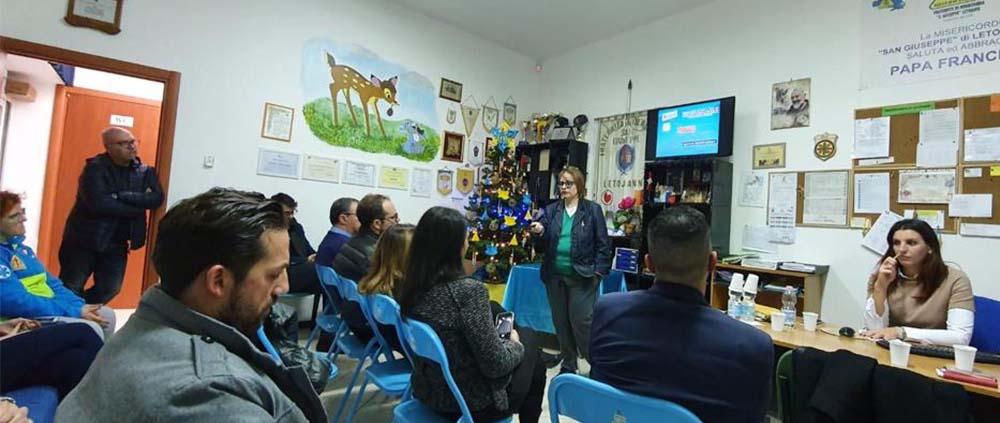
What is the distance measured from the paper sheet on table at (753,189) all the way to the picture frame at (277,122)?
4.08 metres

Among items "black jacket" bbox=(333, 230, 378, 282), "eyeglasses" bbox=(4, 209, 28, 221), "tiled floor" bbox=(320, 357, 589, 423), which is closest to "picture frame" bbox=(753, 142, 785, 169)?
"tiled floor" bbox=(320, 357, 589, 423)

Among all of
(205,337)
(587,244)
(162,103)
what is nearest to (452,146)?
(587,244)

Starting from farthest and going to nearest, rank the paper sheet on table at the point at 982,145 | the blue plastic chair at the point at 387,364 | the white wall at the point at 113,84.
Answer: the white wall at the point at 113,84
the paper sheet on table at the point at 982,145
the blue plastic chair at the point at 387,364

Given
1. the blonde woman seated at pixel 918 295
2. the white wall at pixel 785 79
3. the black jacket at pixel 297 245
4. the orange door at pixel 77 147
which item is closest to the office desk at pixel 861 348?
the blonde woman seated at pixel 918 295

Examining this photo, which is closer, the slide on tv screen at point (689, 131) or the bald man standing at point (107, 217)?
the bald man standing at point (107, 217)

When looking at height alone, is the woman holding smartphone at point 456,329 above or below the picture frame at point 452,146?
below

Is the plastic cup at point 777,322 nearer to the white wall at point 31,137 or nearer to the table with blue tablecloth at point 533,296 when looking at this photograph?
the table with blue tablecloth at point 533,296

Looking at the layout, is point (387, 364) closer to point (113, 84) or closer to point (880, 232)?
point (880, 232)

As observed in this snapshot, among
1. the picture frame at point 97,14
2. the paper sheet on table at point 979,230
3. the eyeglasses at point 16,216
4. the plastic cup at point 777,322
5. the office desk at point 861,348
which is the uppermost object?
the picture frame at point 97,14

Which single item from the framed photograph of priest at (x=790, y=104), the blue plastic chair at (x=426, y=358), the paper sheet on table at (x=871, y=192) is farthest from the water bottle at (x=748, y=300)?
the framed photograph of priest at (x=790, y=104)

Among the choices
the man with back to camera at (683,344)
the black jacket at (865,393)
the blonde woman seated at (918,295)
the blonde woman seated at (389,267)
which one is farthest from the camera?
the blonde woman seated at (389,267)

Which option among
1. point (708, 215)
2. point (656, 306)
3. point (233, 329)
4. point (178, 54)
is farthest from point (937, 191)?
point (178, 54)

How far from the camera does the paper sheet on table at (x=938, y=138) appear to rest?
9.76 feet

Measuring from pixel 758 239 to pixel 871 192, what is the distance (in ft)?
2.76
